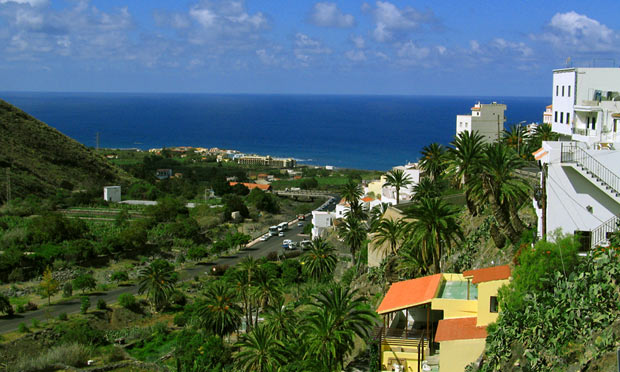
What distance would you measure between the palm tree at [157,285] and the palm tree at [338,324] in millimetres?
23387

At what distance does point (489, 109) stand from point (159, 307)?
119 ft

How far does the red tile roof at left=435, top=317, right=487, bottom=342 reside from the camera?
16.6m

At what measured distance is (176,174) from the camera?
396 ft

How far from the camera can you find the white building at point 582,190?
20.4 metres

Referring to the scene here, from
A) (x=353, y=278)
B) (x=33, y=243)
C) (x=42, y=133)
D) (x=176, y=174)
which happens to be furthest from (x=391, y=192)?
(x=176, y=174)

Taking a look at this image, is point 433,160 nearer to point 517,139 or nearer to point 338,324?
point 517,139

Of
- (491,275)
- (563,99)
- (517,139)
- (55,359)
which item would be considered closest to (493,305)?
(491,275)

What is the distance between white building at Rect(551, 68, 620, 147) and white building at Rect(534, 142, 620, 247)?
1109cm

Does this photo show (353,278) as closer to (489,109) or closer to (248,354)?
(248,354)

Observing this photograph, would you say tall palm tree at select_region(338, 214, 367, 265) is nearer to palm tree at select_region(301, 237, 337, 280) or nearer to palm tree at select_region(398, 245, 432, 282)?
palm tree at select_region(301, 237, 337, 280)

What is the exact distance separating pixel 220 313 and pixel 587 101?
22669 mm

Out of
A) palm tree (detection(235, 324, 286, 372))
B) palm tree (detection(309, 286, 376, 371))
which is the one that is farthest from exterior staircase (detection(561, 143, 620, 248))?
palm tree (detection(235, 324, 286, 372))

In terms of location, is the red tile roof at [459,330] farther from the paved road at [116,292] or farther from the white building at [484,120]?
the white building at [484,120]

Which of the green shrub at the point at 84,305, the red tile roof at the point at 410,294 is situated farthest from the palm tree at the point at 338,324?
the green shrub at the point at 84,305
